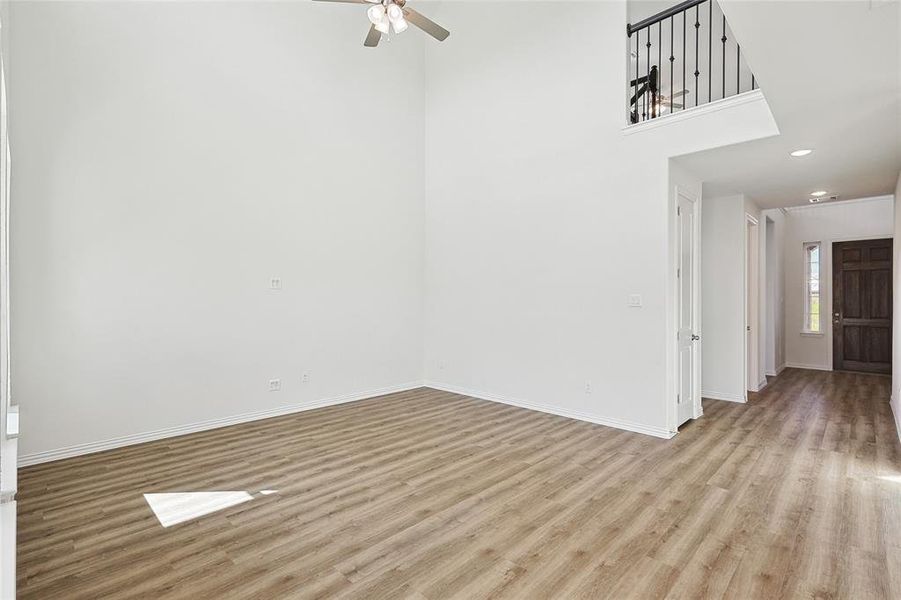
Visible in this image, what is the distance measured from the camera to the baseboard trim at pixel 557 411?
14.8 ft

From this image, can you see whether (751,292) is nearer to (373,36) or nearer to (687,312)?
(687,312)

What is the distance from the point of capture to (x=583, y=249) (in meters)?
5.02

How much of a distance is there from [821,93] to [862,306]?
677 cm

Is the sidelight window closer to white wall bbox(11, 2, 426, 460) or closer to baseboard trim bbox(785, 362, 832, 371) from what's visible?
baseboard trim bbox(785, 362, 832, 371)

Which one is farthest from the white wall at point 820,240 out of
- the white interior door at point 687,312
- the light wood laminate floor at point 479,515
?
the white interior door at point 687,312

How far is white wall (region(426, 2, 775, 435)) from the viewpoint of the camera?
4.55m

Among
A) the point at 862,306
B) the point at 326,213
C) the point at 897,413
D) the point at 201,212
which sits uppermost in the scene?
the point at 326,213

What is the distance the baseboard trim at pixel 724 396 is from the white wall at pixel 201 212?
387cm

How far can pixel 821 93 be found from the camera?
2900 mm

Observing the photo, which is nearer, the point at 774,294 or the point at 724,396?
the point at 724,396

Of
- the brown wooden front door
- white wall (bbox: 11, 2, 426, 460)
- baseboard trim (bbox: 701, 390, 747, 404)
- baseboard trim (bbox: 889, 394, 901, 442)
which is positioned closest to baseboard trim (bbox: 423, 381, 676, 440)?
white wall (bbox: 11, 2, 426, 460)

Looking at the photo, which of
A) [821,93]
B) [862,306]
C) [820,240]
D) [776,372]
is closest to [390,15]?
[821,93]

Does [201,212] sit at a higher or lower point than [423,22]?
lower

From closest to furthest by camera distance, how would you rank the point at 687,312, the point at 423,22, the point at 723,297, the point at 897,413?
the point at 423,22, the point at 897,413, the point at 687,312, the point at 723,297
